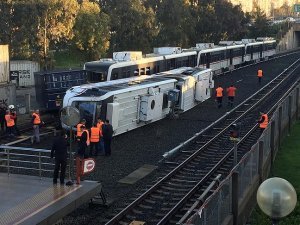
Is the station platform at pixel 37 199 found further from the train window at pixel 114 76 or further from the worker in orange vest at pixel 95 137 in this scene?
the train window at pixel 114 76

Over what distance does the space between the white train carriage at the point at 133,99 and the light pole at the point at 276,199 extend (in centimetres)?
1580

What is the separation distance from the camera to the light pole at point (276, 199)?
6.35m

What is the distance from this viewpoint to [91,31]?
52.9 meters

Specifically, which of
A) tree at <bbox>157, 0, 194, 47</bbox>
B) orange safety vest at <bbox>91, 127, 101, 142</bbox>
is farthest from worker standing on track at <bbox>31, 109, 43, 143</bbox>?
tree at <bbox>157, 0, 194, 47</bbox>

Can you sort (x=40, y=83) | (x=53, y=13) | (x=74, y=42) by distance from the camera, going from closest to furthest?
1. (x=40, y=83)
2. (x=53, y=13)
3. (x=74, y=42)

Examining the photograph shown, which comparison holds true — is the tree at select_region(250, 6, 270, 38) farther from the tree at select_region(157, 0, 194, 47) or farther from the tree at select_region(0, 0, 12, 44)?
the tree at select_region(0, 0, 12, 44)

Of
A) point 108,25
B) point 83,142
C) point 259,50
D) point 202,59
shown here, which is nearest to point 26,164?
point 83,142

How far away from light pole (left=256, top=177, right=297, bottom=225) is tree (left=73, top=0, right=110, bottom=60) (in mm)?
47778

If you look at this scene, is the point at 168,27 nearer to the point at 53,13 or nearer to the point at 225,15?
the point at 225,15

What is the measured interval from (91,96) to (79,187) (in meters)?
9.73

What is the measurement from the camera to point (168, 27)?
2699 inches

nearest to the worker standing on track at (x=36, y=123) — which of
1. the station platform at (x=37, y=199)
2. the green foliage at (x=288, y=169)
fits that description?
the station platform at (x=37, y=199)

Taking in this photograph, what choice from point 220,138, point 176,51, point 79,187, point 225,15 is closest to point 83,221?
point 79,187

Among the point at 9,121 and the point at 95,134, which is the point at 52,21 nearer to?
the point at 9,121
